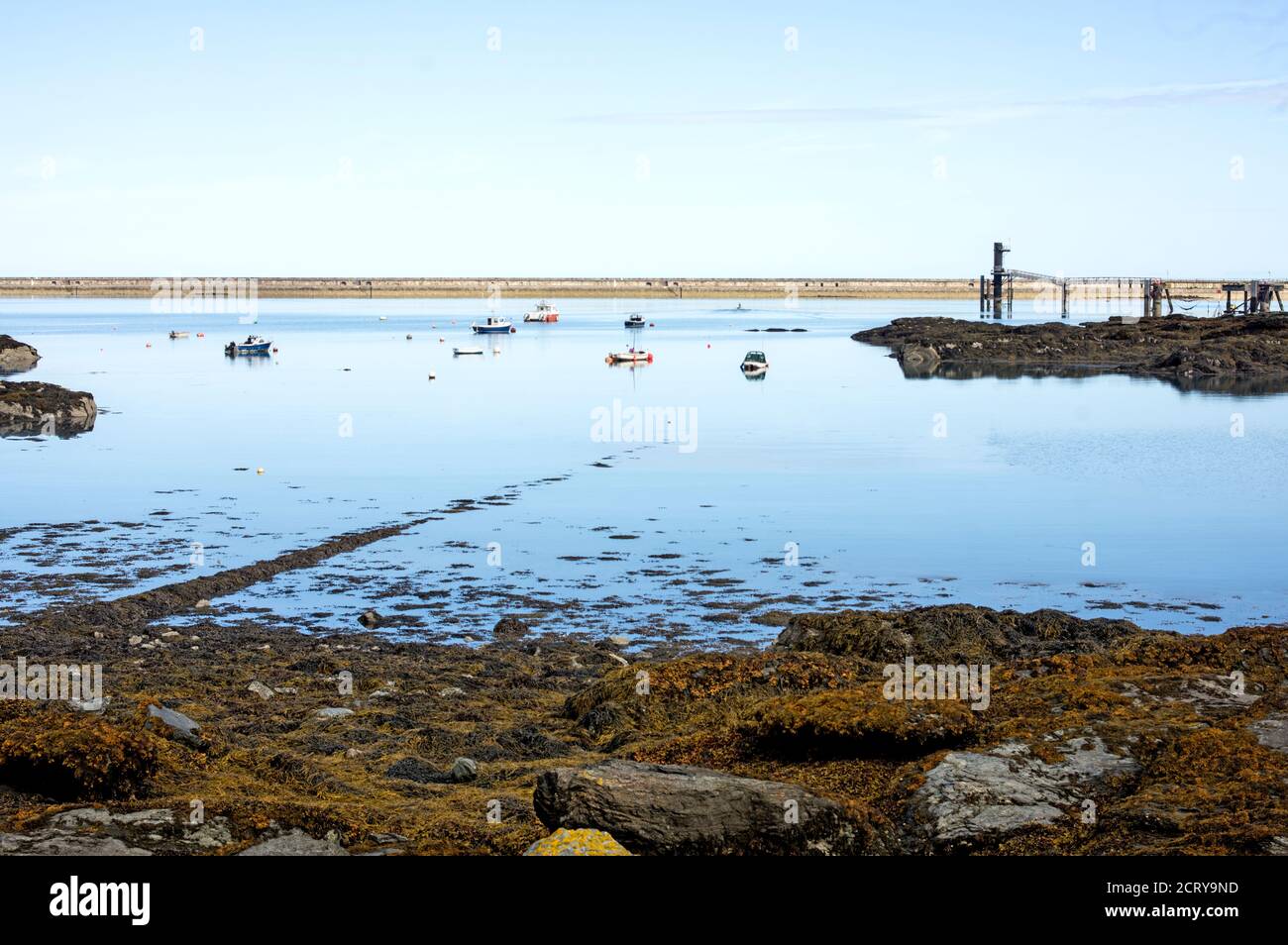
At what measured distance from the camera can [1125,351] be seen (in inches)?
4144

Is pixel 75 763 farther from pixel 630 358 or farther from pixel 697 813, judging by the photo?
pixel 630 358

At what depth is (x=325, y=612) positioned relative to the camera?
22.0 meters

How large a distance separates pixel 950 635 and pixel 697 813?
9.78 metres

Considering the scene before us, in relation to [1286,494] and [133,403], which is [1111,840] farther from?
[133,403]

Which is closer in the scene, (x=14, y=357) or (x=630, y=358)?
(x=14, y=357)

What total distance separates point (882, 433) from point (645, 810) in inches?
1767

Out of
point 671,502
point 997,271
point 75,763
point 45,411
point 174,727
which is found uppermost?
point 997,271

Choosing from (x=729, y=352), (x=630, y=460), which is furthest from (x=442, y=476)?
(x=729, y=352)

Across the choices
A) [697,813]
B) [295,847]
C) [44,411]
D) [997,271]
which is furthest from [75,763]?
[997,271]

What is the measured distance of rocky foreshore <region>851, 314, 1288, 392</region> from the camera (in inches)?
3531

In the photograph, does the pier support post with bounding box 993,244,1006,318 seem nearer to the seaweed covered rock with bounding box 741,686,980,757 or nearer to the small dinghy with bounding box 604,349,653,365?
the small dinghy with bounding box 604,349,653,365

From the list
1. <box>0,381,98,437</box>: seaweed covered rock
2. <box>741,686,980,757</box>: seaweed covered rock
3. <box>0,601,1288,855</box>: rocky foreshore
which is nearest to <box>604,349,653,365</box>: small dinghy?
<box>0,381,98,437</box>: seaweed covered rock

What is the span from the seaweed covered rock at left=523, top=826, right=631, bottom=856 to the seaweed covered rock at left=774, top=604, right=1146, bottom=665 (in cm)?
866

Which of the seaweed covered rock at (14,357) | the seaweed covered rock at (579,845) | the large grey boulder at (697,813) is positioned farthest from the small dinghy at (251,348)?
the seaweed covered rock at (579,845)
